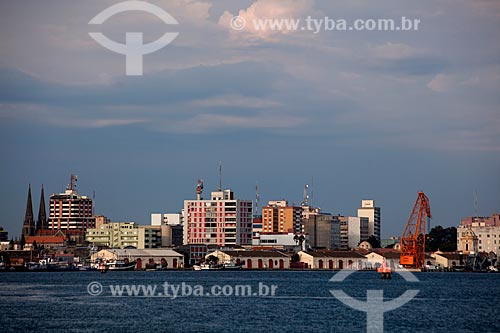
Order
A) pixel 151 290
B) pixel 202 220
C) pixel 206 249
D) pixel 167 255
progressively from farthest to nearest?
pixel 202 220
pixel 206 249
pixel 167 255
pixel 151 290

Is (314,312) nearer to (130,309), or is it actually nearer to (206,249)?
(130,309)

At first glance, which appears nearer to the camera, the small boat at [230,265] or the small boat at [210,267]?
the small boat at [210,267]

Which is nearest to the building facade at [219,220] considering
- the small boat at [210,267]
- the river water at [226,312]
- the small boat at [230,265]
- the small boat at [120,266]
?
the small boat at [230,265]

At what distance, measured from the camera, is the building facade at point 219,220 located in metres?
188

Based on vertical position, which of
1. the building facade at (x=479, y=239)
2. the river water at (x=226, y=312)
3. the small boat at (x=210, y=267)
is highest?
the building facade at (x=479, y=239)

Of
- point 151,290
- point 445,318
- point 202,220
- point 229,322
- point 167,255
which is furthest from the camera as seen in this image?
point 202,220

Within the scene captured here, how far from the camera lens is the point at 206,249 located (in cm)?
17975

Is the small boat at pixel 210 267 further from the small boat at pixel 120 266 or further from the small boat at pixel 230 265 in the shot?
the small boat at pixel 120 266

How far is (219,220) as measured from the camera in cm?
18912

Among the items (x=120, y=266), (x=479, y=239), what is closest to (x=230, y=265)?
(x=120, y=266)

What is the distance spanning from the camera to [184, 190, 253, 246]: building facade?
188 m

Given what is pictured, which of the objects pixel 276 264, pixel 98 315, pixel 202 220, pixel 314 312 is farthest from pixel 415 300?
pixel 202 220

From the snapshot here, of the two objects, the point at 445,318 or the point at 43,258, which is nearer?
the point at 445,318

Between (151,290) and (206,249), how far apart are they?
96.4 metres
